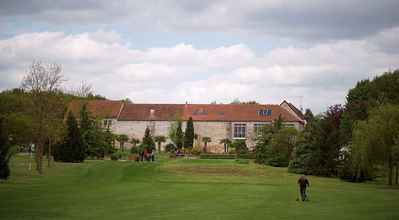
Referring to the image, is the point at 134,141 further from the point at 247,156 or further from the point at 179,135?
the point at 247,156

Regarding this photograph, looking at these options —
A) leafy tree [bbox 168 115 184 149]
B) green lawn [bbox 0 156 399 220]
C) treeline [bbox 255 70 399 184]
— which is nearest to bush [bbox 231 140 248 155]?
treeline [bbox 255 70 399 184]

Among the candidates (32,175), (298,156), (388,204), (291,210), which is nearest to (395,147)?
(388,204)

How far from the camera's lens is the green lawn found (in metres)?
26.6

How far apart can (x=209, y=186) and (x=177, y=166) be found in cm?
1739

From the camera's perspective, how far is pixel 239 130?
311ft

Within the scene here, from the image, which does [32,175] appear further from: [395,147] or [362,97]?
[362,97]

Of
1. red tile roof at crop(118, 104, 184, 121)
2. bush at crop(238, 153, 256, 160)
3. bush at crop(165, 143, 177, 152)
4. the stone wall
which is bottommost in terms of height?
bush at crop(238, 153, 256, 160)

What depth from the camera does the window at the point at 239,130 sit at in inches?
3718

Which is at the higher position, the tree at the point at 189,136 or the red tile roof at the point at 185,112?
the red tile roof at the point at 185,112

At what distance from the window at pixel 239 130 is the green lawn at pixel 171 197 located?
38.5 m

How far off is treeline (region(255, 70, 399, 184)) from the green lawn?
14.9ft

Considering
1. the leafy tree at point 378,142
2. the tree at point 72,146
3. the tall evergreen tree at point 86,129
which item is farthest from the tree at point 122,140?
the leafy tree at point 378,142

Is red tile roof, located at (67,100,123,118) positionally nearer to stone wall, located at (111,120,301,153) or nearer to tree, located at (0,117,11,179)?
stone wall, located at (111,120,301,153)

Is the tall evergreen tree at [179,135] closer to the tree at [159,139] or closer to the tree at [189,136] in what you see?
the tree at [189,136]
